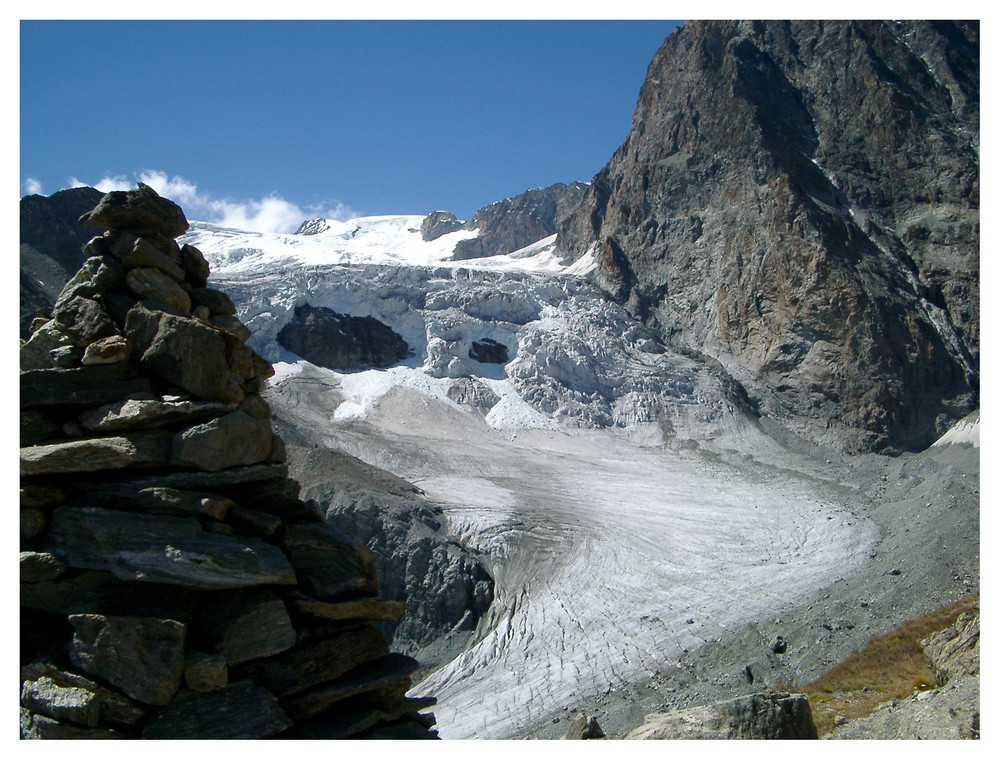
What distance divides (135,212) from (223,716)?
509cm

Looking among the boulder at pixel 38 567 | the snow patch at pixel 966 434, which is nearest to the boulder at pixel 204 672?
the boulder at pixel 38 567

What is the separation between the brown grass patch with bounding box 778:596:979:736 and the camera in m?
11.4

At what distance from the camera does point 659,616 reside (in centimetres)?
2227

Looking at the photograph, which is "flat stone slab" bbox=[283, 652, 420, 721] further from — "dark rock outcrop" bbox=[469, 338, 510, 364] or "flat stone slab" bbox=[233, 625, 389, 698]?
"dark rock outcrop" bbox=[469, 338, 510, 364]

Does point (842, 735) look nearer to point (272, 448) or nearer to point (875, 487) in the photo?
point (272, 448)

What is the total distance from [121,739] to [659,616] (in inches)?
720

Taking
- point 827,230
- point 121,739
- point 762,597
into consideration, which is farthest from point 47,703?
point 827,230

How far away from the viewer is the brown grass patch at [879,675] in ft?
37.3

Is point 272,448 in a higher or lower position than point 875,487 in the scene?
higher

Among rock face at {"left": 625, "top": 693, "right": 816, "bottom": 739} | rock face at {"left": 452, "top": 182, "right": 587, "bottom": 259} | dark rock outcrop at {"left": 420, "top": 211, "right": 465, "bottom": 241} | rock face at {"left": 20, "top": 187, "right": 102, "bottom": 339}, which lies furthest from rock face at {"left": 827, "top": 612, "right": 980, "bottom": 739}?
dark rock outcrop at {"left": 420, "top": 211, "right": 465, "bottom": 241}

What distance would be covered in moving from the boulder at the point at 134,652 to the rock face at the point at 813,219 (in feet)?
175

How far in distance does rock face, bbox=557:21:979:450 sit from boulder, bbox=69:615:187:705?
2100 inches

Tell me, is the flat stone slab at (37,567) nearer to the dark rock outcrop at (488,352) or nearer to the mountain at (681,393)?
the mountain at (681,393)

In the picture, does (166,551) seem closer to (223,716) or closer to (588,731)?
(223,716)
